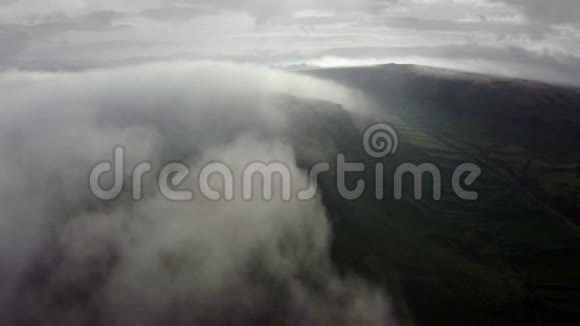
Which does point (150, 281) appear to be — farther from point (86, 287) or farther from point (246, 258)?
point (246, 258)

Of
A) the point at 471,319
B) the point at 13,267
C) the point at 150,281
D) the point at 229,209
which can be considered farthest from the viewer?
the point at 229,209

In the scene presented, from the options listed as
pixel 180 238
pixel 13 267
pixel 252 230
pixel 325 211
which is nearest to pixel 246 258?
pixel 252 230

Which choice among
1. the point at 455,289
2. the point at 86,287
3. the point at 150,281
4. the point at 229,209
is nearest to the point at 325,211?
the point at 229,209

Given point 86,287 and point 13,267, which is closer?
point 86,287

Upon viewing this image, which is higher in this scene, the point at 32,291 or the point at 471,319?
the point at 32,291

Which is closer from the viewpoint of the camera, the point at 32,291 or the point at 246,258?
the point at 32,291

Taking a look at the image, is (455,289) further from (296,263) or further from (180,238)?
(180,238)

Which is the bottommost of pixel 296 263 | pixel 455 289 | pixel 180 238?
pixel 455 289

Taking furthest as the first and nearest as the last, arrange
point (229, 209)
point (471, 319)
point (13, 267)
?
point (229, 209)
point (13, 267)
point (471, 319)

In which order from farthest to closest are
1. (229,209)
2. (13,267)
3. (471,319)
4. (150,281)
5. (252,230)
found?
1. (229,209)
2. (252,230)
3. (13,267)
4. (150,281)
5. (471,319)
